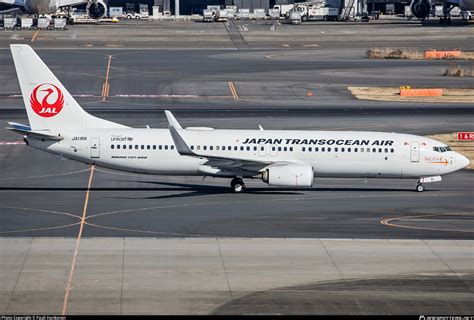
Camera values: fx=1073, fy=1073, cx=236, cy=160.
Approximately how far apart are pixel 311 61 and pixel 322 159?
69797mm

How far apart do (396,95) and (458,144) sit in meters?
27.0

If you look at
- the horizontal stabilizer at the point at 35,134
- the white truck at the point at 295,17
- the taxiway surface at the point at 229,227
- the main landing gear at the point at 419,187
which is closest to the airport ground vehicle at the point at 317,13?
the white truck at the point at 295,17

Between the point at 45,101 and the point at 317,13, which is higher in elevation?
the point at 45,101

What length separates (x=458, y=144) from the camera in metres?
79.7

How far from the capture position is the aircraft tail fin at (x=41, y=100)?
62812 mm

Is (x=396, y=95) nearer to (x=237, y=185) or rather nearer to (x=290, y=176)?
(x=237, y=185)

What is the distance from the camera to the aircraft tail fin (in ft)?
206

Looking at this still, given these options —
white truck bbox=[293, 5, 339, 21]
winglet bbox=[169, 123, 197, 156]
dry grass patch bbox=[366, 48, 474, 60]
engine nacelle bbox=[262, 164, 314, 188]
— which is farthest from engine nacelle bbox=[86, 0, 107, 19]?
engine nacelle bbox=[262, 164, 314, 188]

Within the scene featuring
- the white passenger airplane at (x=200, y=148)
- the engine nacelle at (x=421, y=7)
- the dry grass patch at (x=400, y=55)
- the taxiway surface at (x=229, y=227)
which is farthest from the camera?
the engine nacelle at (x=421, y=7)

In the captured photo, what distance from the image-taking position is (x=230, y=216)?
57125 millimetres

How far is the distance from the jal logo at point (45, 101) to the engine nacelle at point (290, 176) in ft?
42.3

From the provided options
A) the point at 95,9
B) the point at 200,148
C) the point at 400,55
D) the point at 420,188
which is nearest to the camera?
the point at 200,148

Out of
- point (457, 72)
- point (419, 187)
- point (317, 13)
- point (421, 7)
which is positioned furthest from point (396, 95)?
point (317, 13)

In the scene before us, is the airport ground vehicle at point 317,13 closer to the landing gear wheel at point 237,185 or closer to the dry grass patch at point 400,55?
the dry grass patch at point 400,55
